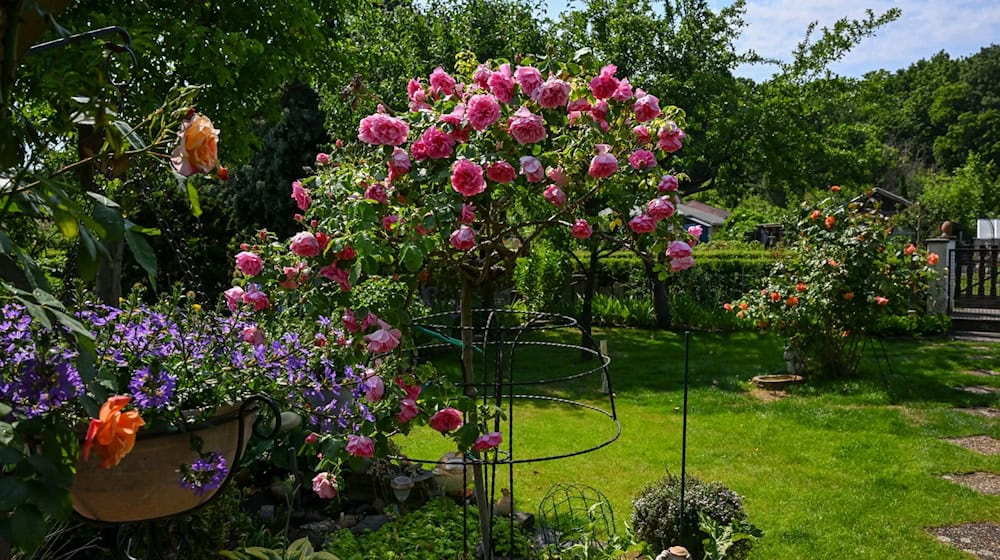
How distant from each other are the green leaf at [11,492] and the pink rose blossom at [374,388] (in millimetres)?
1308

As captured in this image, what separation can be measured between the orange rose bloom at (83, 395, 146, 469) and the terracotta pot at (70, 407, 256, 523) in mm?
563

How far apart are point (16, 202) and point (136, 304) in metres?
0.67

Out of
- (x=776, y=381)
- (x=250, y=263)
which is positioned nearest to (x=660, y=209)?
(x=250, y=263)

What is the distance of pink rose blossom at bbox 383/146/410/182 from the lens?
7.75 feet

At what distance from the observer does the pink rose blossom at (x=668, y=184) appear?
8.06ft

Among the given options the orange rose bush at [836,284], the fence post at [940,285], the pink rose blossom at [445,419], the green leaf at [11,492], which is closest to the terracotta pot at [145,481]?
the green leaf at [11,492]

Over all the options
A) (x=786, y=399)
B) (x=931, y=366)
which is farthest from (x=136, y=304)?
(x=931, y=366)

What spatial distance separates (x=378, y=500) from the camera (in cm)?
415

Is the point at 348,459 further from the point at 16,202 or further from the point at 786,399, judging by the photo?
the point at 786,399

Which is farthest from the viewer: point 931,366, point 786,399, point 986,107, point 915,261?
point 986,107

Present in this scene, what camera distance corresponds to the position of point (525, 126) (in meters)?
2.23

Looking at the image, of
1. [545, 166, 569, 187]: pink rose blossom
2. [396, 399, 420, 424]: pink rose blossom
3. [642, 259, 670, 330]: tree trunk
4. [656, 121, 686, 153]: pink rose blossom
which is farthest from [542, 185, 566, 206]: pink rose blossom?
[642, 259, 670, 330]: tree trunk

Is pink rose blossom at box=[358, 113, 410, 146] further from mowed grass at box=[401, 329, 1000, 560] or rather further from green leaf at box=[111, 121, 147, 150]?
mowed grass at box=[401, 329, 1000, 560]

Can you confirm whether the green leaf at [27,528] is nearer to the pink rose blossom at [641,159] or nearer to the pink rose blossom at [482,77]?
the pink rose blossom at [482,77]
